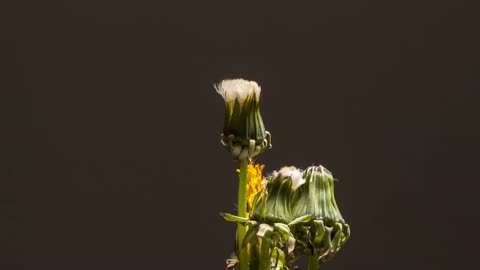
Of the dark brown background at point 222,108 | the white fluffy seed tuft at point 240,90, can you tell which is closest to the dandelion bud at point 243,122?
the white fluffy seed tuft at point 240,90

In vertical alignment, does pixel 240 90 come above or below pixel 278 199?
above

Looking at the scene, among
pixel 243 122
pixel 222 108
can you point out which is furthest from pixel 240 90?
pixel 222 108

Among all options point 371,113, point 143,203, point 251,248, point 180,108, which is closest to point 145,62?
point 180,108

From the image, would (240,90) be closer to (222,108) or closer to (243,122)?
(243,122)

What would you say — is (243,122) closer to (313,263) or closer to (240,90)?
(240,90)

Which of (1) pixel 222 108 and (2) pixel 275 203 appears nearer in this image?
(2) pixel 275 203

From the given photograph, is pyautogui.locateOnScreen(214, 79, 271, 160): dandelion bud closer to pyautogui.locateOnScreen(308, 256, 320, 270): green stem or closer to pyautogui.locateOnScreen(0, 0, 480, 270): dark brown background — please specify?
pyautogui.locateOnScreen(308, 256, 320, 270): green stem

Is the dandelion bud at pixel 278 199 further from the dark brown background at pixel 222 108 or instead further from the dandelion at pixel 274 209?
the dark brown background at pixel 222 108

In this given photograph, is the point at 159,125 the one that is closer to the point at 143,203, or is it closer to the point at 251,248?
the point at 143,203

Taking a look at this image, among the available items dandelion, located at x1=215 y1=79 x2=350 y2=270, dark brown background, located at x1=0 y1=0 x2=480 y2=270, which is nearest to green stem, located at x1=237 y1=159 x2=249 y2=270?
dandelion, located at x1=215 y1=79 x2=350 y2=270
